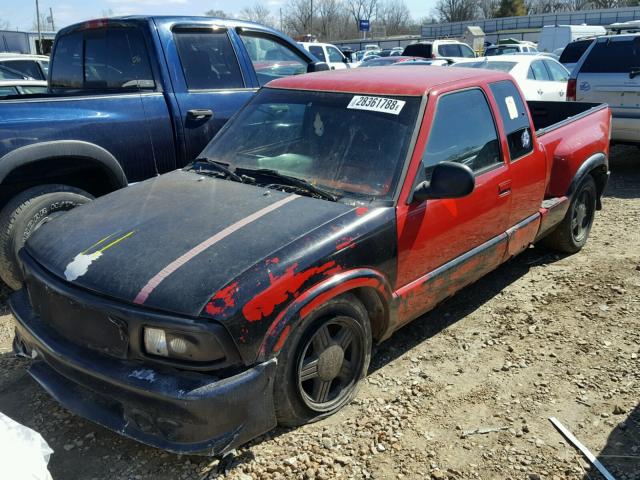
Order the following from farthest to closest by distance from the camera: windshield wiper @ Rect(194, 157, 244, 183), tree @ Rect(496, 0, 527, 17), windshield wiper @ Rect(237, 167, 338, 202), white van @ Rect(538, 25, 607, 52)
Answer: tree @ Rect(496, 0, 527, 17) < white van @ Rect(538, 25, 607, 52) < windshield wiper @ Rect(194, 157, 244, 183) < windshield wiper @ Rect(237, 167, 338, 202)

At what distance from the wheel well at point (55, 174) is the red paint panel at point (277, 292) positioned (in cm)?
240

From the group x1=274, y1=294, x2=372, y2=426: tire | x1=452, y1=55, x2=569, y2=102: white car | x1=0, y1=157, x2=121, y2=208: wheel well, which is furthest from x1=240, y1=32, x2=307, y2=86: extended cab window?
x1=452, y1=55, x2=569, y2=102: white car

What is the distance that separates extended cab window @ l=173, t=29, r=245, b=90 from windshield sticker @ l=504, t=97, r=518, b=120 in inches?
95.2

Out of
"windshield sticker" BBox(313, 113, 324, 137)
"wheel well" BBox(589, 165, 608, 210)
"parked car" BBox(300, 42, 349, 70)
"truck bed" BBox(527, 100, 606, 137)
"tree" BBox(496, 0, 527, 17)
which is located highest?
"tree" BBox(496, 0, 527, 17)

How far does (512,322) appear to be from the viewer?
4160mm

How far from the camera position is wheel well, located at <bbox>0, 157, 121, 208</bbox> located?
4195mm

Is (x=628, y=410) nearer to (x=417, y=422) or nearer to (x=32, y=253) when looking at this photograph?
(x=417, y=422)

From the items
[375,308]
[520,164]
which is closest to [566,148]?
[520,164]

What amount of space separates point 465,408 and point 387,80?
2.07m

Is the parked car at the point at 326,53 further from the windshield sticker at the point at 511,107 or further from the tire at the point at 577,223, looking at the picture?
the windshield sticker at the point at 511,107

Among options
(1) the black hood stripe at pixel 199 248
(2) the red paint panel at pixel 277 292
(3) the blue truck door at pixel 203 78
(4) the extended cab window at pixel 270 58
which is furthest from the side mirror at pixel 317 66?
(2) the red paint panel at pixel 277 292

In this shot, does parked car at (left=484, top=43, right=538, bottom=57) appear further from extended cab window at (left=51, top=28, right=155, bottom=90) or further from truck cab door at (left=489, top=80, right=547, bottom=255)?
extended cab window at (left=51, top=28, right=155, bottom=90)

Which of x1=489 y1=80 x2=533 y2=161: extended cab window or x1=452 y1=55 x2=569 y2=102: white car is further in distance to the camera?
x1=452 y1=55 x2=569 y2=102: white car

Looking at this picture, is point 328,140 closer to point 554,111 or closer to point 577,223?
point 577,223
